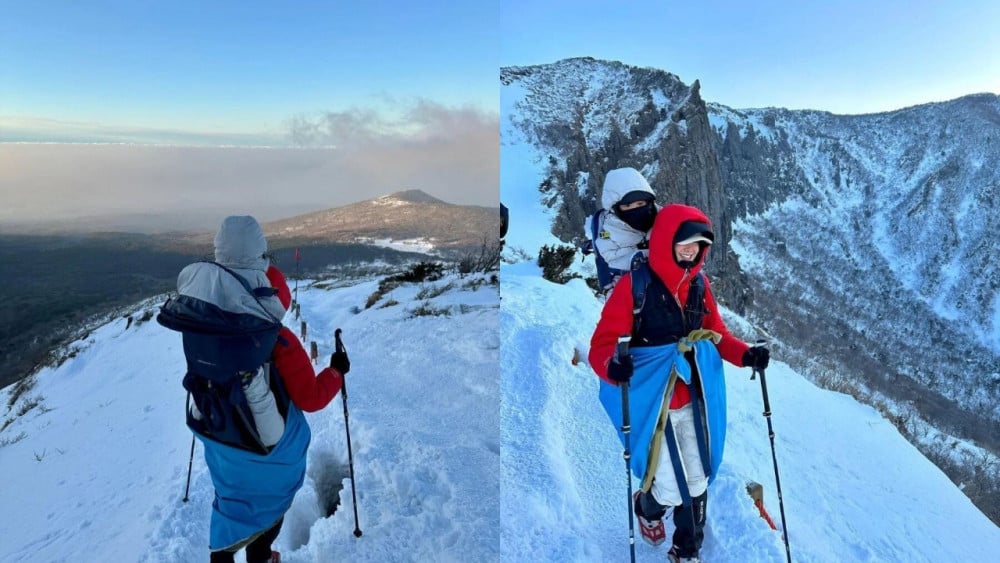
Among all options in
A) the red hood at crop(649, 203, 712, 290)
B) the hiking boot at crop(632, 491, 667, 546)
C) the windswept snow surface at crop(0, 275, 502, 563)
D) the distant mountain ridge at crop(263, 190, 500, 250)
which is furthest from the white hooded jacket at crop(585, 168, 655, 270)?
the distant mountain ridge at crop(263, 190, 500, 250)

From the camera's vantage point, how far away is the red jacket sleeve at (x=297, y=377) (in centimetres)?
278

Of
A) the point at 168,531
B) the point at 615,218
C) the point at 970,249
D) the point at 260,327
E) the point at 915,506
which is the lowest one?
the point at 970,249

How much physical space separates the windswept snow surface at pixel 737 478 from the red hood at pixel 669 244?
5.80 ft

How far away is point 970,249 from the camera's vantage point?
9200cm

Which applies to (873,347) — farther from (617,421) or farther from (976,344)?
(617,421)

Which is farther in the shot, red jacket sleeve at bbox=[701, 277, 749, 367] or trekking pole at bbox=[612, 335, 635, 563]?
red jacket sleeve at bbox=[701, 277, 749, 367]

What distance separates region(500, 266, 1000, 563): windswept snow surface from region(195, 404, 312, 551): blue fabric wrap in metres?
1.47

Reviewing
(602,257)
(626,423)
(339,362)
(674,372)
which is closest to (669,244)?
(602,257)

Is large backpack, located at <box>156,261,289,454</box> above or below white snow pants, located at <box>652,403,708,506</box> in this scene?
above

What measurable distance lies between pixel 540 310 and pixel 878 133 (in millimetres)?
182693

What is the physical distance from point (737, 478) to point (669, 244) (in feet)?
7.21

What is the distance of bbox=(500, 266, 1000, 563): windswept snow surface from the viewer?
3.41 meters

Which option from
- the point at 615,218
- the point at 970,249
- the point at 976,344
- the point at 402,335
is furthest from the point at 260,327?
the point at 970,249

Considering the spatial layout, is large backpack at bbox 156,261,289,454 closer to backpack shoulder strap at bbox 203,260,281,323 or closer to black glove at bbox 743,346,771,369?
backpack shoulder strap at bbox 203,260,281,323
